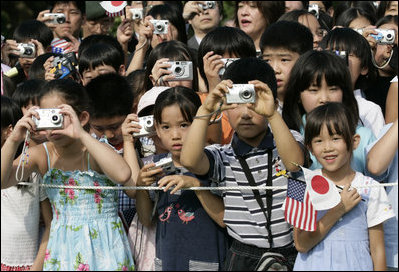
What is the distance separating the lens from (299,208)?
3.17m

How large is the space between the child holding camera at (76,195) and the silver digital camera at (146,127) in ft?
0.88

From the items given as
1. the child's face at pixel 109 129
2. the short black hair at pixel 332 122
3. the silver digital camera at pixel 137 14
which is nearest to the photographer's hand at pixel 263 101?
the short black hair at pixel 332 122

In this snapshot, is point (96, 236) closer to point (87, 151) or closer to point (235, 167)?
point (87, 151)

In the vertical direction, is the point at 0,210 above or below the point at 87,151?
below

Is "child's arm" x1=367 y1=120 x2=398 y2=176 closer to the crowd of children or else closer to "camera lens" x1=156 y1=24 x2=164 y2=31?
the crowd of children

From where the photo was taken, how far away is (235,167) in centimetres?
347

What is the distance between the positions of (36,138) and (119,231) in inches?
33.9

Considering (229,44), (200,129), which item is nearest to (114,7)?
(229,44)

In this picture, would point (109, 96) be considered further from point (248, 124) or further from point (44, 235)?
point (248, 124)

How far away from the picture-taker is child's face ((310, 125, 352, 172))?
10.8ft

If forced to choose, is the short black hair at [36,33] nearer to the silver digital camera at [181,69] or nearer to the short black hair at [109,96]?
the short black hair at [109,96]

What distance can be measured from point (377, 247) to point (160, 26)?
2.74m

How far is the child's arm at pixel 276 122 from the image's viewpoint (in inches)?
126

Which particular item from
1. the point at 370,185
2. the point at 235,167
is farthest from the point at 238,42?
the point at 370,185
